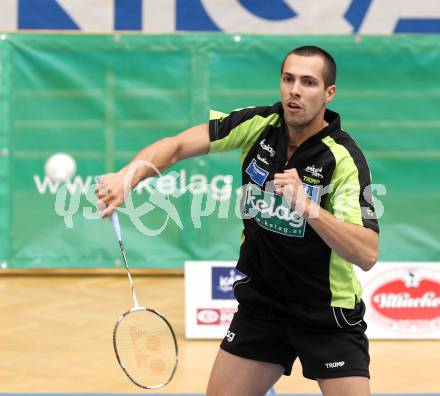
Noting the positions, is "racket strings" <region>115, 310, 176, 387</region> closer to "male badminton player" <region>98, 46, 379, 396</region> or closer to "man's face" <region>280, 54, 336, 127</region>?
"male badminton player" <region>98, 46, 379, 396</region>

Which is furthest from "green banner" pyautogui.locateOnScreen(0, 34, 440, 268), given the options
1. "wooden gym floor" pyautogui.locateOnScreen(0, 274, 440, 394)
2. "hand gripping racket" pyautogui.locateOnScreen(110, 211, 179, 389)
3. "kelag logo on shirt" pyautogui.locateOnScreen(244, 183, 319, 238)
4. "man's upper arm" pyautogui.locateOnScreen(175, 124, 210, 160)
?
"kelag logo on shirt" pyautogui.locateOnScreen(244, 183, 319, 238)

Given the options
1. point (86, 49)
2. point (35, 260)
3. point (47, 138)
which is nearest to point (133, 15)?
point (86, 49)

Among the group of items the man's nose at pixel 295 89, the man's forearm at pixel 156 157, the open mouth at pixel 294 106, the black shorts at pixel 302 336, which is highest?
the man's nose at pixel 295 89

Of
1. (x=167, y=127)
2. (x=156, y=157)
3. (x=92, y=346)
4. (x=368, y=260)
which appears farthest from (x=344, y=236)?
(x=167, y=127)

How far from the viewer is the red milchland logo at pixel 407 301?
8312 millimetres

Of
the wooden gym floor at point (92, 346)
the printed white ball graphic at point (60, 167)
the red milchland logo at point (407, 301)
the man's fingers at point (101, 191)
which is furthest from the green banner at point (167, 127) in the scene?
the man's fingers at point (101, 191)

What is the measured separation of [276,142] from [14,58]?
620 cm

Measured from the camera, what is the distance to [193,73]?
10.4 meters

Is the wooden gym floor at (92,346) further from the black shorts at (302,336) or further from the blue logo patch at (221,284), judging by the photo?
the black shorts at (302,336)

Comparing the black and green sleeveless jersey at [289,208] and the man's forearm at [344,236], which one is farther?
the black and green sleeveless jersey at [289,208]

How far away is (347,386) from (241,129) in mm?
1180

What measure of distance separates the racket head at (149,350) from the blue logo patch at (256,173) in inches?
30.9

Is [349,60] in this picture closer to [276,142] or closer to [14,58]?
[14,58]

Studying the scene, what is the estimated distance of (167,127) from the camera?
10438 mm
